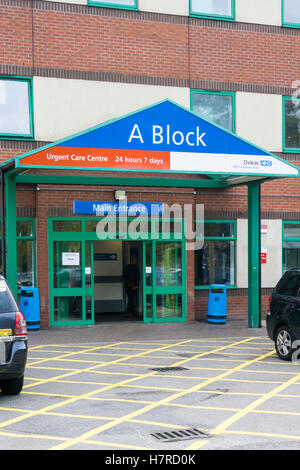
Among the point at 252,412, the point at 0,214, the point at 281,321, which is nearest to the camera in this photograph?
the point at 252,412

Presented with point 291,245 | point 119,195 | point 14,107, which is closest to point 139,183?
point 119,195

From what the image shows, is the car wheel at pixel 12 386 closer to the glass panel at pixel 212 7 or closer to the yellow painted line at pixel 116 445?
the yellow painted line at pixel 116 445

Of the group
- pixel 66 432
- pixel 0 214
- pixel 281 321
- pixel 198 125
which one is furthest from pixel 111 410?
pixel 0 214

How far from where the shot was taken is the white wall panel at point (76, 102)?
585 inches

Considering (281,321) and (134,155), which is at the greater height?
(134,155)

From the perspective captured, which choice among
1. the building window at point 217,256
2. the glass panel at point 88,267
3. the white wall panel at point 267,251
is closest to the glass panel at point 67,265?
the glass panel at point 88,267

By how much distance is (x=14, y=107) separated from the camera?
1479cm

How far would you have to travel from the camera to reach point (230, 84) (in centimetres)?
1664

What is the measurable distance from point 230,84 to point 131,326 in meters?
7.11

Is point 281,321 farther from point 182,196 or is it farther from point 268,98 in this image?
point 268,98

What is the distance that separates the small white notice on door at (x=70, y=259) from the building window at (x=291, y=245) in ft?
19.9

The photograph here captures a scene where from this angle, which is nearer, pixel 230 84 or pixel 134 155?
pixel 134 155

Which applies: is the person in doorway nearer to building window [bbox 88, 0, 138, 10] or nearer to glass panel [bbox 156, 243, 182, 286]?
glass panel [bbox 156, 243, 182, 286]

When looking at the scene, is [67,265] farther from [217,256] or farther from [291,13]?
[291,13]
